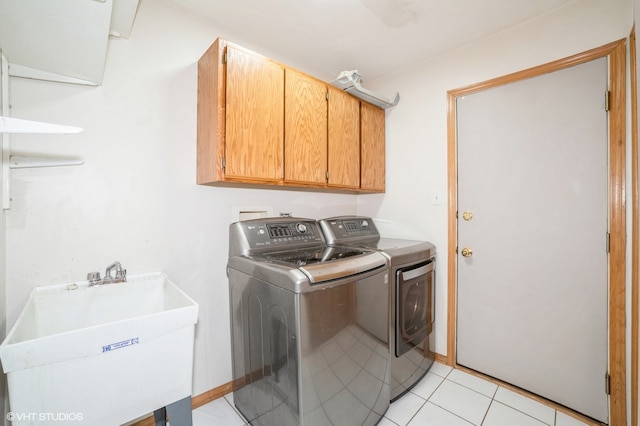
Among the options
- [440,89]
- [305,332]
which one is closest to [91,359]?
[305,332]

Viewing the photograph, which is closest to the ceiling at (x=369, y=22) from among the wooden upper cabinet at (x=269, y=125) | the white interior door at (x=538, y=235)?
the wooden upper cabinet at (x=269, y=125)

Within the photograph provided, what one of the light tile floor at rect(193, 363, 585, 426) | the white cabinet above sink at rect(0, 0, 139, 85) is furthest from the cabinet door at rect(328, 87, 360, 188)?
the light tile floor at rect(193, 363, 585, 426)

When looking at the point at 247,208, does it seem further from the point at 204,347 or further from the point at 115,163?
the point at 204,347

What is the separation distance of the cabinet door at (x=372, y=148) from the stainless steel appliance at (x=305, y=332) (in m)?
0.91

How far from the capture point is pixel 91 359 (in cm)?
86

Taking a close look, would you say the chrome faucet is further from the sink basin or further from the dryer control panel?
the dryer control panel

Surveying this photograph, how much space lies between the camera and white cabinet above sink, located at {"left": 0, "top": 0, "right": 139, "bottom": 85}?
0.85 metres

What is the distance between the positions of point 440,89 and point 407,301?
5.61ft

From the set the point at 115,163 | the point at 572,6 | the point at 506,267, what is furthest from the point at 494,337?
the point at 115,163

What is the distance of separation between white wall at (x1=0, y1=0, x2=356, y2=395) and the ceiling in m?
0.22

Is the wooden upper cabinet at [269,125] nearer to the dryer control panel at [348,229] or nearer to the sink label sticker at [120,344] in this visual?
the dryer control panel at [348,229]

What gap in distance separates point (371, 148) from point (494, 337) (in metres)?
1.77

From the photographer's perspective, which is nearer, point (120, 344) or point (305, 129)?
point (120, 344)

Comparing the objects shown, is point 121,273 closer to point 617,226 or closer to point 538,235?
point 538,235
